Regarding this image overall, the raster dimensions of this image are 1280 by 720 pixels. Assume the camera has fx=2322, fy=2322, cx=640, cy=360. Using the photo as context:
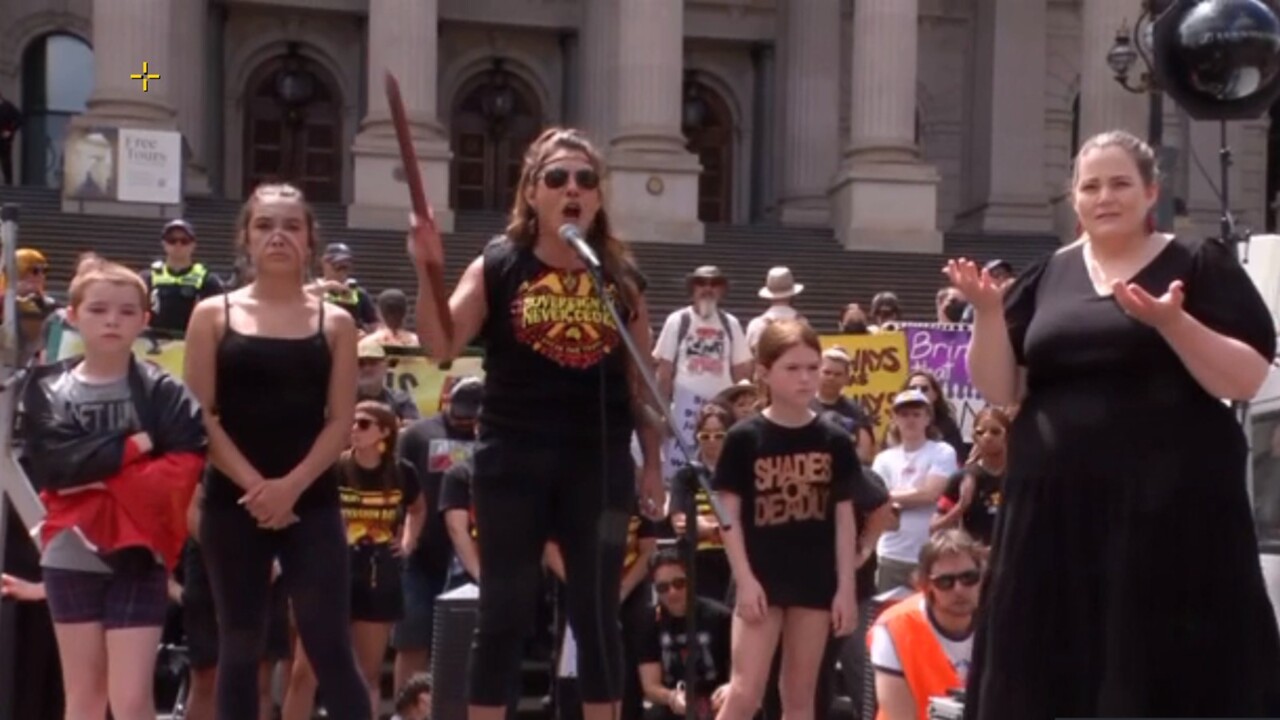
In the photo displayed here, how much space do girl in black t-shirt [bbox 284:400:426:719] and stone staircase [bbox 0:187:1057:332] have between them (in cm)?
1445

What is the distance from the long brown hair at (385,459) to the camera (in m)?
10.6

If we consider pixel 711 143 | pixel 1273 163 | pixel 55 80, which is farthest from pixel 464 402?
pixel 1273 163

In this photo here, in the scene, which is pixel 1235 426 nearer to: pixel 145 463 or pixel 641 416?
pixel 641 416

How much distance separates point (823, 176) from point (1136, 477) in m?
33.1

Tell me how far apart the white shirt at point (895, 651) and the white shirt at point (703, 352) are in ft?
24.7

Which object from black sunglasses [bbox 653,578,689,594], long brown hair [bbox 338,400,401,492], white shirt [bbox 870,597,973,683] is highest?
long brown hair [bbox 338,400,401,492]

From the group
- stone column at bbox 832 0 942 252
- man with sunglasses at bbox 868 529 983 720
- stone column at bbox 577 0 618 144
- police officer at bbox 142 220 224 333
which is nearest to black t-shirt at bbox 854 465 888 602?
man with sunglasses at bbox 868 529 983 720

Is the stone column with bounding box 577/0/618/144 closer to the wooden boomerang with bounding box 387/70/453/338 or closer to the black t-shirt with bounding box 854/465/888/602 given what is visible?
the black t-shirt with bounding box 854/465/888/602

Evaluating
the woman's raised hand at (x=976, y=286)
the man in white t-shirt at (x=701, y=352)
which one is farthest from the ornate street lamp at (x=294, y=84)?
the woman's raised hand at (x=976, y=286)

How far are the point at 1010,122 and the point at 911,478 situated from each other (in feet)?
97.8

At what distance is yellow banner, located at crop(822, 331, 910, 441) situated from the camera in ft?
54.6

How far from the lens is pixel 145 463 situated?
23.5 ft

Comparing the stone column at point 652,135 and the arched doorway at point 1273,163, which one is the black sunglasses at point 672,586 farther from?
the arched doorway at point 1273,163

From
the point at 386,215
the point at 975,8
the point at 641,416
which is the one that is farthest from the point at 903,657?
the point at 975,8
